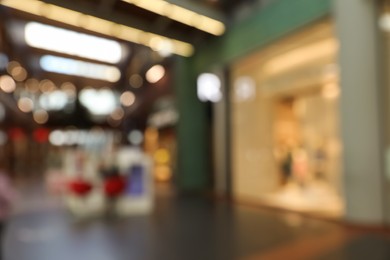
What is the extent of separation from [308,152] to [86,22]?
596 cm

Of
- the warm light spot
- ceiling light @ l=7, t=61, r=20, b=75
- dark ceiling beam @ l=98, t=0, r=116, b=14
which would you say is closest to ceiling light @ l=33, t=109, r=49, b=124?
ceiling light @ l=7, t=61, r=20, b=75

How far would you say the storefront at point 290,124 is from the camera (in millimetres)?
7324

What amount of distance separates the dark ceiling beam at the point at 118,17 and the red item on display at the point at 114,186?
329 cm

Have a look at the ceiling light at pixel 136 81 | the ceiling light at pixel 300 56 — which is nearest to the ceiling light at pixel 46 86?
the ceiling light at pixel 136 81

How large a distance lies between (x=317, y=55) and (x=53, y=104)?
1939cm

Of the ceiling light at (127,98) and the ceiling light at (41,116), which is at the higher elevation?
the ceiling light at (127,98)

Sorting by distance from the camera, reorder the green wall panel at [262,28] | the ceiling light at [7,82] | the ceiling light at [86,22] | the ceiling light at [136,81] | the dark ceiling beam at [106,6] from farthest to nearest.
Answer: the ceiling light at [136,81] → the ceiling light at [7,82] → the green wall panel at [262,28] → the dark ceiling beam at [106,6] → the ceiling light at [86,22]

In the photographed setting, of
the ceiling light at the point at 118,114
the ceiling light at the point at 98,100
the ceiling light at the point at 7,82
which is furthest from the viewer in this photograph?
the ceiling light at the point at 118,114

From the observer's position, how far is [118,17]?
5.43 m

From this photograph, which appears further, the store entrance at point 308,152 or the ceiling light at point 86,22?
the store entrance at point 308,152

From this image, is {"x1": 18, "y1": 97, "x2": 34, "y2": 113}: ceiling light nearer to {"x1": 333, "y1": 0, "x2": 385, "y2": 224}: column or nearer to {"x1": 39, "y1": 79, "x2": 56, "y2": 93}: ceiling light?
{"x1": 39, "y1": 79, "x2": 56, "y2": 93}: ceiling light

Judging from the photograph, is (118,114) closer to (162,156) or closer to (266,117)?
(162,156)

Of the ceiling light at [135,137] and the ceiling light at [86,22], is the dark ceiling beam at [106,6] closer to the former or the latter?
the ceiling light at [86,22]

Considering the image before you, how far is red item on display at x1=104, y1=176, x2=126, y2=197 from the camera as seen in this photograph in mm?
7536
